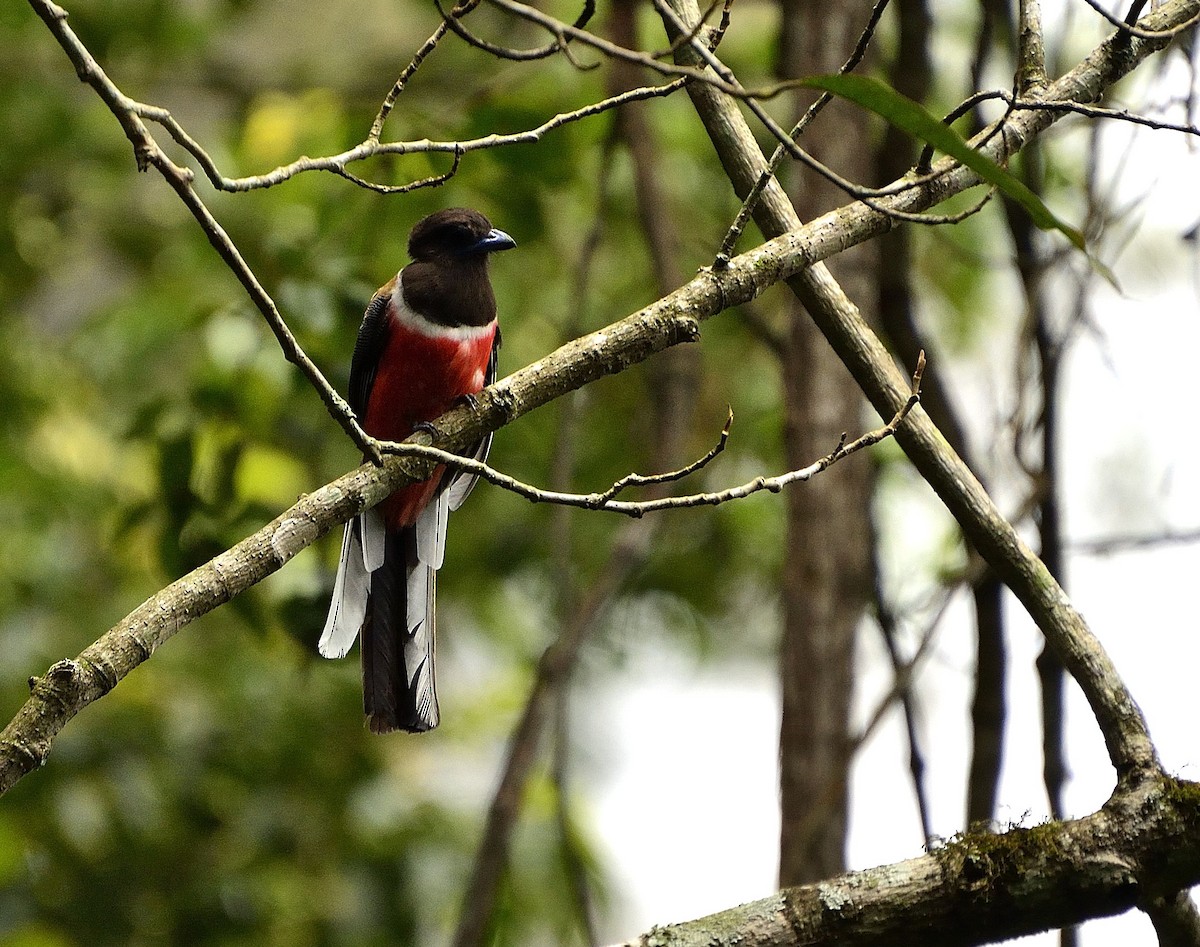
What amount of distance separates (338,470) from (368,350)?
107cm

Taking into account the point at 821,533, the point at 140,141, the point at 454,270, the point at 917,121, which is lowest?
the point at 917,121

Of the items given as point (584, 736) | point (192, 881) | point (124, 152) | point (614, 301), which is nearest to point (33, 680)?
point (192, 881)

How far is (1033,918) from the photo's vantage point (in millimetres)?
1971

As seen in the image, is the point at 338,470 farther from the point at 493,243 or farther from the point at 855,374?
the point at 855,374

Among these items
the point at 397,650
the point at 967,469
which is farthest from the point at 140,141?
the point at 397,650

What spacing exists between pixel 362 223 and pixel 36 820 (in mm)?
2248

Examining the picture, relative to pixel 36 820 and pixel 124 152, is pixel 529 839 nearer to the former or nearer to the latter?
pixel 36 820

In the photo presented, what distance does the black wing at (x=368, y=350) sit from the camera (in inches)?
144

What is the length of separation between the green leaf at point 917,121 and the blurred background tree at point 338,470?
1.66m

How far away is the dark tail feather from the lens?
3.11 meters

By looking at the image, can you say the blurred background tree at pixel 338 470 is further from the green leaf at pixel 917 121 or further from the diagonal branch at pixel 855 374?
the green leaf at pixel 917 121

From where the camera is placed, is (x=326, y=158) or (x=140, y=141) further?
(x=326, y=158)

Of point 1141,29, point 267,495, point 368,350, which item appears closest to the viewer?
point 1141,29

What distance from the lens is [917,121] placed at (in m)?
1.61
